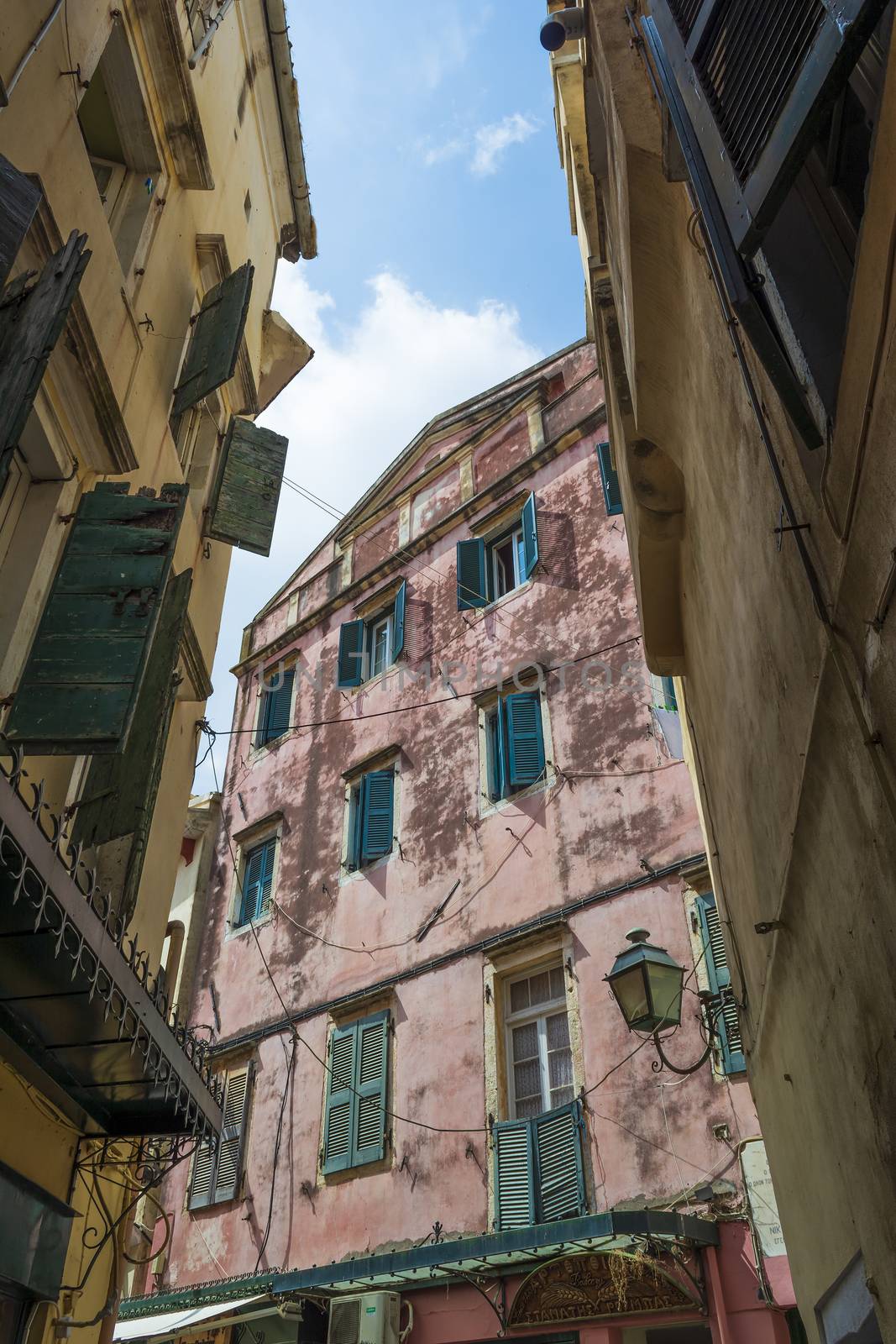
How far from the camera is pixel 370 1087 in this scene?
11.4 meters

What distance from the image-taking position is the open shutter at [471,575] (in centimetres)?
1480

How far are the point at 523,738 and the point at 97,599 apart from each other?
23.9 ft

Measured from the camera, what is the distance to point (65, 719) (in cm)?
516

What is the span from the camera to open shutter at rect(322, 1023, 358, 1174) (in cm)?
1121

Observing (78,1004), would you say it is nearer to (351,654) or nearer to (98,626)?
(98,626)

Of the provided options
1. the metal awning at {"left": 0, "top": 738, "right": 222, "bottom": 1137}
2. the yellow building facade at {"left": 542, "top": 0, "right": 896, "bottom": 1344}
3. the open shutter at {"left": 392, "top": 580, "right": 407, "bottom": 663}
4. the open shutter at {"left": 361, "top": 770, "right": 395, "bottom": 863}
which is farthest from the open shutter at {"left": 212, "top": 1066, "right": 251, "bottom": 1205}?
the yellow building facade at {"left": 542, "top": 0, "right": 896, "bottom": 1344}

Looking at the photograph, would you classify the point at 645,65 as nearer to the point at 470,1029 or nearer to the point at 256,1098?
the point at 470,1029

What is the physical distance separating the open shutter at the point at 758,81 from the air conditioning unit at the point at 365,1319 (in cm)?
1006

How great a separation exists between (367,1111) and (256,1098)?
85.6 inches

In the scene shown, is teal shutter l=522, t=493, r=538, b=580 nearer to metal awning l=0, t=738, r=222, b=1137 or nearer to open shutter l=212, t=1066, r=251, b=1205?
open shutter l=212, t=1066, r=251, b=1205

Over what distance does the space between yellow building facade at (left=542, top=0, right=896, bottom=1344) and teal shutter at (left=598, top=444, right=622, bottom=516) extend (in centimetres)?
704

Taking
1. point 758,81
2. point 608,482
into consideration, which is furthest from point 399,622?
point 758,81

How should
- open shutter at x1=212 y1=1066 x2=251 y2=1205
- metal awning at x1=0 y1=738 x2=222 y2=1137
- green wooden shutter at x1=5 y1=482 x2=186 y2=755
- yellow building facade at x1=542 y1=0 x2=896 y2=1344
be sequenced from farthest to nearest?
1. open shutter at x1=212 y1=1066 x2=251 y2=1205
2. green wooden shutter at x1=5 y1=482 x2=186 y2=755
3. metal awning at x1=0 y1=738 x2=222 y2=1137
4. yellow building facade at x1=542 y1=0 x2=896 y2=1344

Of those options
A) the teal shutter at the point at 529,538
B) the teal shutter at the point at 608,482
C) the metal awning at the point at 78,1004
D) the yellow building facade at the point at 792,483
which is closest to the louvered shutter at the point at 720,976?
the yellow building facade at the point at 792,483
